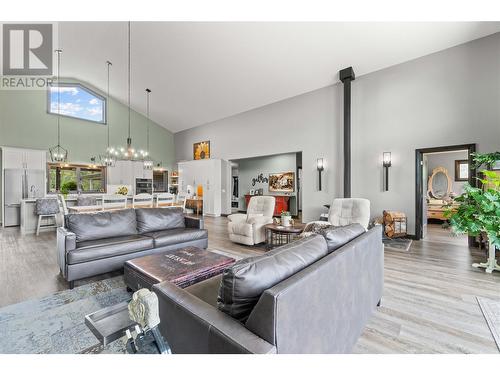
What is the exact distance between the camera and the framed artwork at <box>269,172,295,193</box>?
8875 mm

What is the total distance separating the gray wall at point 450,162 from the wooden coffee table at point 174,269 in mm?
7953

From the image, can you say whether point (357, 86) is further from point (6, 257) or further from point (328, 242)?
point (6, 257)

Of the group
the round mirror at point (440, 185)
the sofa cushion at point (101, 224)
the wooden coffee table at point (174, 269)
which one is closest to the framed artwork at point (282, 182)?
the round mirror at point (440, 185)

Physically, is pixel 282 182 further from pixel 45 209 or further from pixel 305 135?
pixel 45 209

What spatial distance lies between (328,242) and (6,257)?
4.95 m

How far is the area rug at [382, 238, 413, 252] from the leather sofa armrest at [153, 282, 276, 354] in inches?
168

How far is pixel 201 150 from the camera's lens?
9.71 m

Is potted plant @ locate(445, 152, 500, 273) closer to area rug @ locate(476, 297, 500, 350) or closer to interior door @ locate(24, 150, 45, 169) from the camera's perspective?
area rug @ locate(476, 297, 500, 350)

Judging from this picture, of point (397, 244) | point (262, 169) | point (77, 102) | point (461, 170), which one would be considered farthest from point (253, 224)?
point (77, 102)

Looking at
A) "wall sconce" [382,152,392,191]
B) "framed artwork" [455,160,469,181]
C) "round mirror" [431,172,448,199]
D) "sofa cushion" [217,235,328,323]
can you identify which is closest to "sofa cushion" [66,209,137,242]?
"sofa cushion" [217,235,328,323]

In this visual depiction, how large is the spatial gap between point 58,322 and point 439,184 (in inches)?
371
